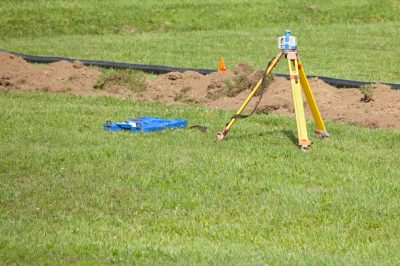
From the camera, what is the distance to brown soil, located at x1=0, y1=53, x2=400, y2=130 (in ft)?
48.3

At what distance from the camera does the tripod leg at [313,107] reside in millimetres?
12492

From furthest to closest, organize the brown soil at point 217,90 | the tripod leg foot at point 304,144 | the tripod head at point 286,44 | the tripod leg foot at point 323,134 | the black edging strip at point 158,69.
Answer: the black edging strip at point 158,69
the brown soil at point 217,90
the tripod leg foot at point 323,134
the tripod head at point 286,44
the tripod leg foot at point 304,144

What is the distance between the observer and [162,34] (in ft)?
97.7

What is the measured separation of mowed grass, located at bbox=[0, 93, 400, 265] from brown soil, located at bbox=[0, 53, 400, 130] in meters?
1.04

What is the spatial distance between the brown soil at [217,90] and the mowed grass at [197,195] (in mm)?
1037

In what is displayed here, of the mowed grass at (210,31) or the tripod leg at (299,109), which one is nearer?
the tripod leg at (299,109)

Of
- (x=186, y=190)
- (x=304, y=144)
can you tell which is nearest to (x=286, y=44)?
(x=304, y=144)

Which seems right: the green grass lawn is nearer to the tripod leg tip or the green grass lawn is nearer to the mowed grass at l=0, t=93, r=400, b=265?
the mowed grass at l=0, t=93, r=400, b=265

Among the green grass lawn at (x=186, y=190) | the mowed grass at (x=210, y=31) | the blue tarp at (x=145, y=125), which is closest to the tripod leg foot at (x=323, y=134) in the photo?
the green grass lawn at (x=186, y=190)

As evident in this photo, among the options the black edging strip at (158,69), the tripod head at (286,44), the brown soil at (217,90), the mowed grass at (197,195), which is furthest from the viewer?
the black edging strip at (158,69)

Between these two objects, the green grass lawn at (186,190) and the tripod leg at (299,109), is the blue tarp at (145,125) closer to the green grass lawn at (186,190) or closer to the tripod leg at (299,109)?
the green grass lawn at (186,190)

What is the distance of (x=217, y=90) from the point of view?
16.6 m

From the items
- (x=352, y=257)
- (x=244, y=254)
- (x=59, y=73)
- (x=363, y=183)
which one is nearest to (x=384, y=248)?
(x=352, y=257)

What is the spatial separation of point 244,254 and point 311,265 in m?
0.60
